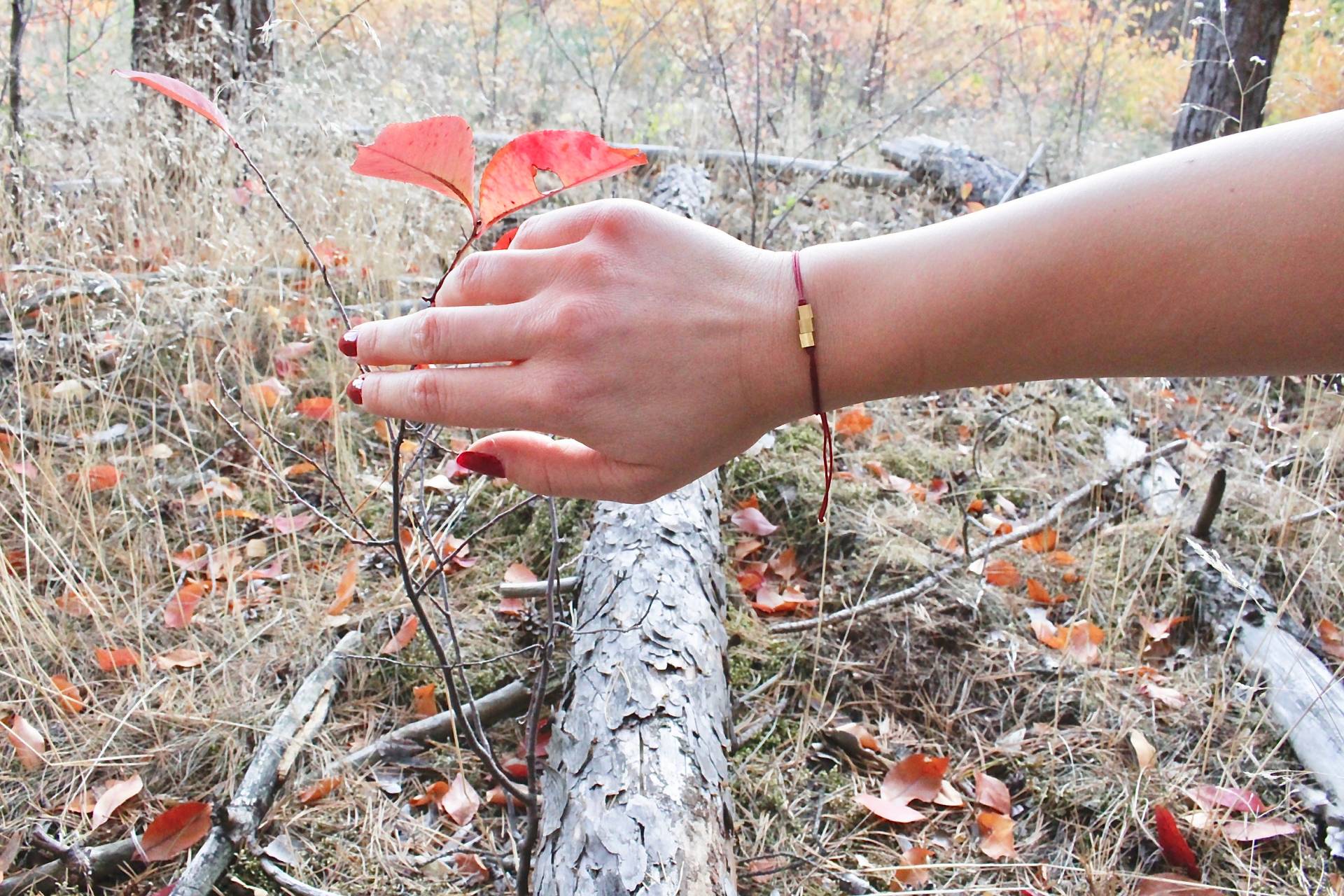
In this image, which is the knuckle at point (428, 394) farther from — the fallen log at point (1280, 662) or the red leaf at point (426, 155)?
the fallen log at point (1280, 662)

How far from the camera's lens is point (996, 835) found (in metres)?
1.54

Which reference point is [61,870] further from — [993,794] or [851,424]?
[851,424]

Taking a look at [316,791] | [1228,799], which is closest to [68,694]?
[316,791]

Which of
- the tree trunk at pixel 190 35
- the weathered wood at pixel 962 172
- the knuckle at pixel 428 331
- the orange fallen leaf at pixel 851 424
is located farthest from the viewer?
the weathered wood at pixel 962 172

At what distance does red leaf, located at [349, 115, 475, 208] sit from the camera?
0.77m

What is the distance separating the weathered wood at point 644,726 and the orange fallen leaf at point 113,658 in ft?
3.08

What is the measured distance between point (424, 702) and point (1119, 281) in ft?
4.90

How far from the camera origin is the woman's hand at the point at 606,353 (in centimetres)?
93

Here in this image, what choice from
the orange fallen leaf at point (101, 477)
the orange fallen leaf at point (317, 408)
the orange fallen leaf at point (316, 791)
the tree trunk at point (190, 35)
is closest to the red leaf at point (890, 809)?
the orange fallen leaf at point (316, 791)

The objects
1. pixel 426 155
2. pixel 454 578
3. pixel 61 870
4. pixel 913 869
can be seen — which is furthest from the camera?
pixel 454 578

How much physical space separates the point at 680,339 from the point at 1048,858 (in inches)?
48.5

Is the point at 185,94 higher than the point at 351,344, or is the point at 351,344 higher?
the point at 185,94

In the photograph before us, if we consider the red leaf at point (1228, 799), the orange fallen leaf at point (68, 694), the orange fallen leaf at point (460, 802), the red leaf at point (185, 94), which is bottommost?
the orange fallen leaf at point (460, 802)

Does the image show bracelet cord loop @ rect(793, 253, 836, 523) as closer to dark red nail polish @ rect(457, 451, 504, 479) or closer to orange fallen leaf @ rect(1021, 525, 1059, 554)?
dark red nail polish @ rect(457, 451, 504, 479)
